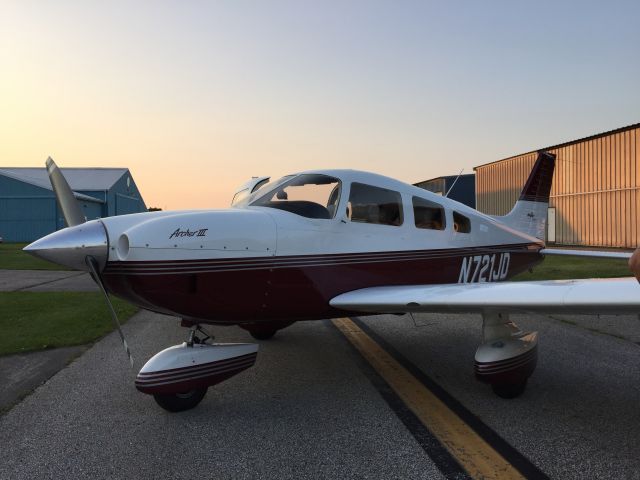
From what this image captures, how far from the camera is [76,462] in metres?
2.74

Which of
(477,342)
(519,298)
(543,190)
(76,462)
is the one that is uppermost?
(543,190)

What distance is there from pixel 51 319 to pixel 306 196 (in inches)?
209

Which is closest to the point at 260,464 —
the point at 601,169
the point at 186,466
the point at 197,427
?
the point at 186,466

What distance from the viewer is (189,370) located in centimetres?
359

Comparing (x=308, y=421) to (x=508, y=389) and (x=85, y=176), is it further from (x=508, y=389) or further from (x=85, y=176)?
(x=85, y=176)

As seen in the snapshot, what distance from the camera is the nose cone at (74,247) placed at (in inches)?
126

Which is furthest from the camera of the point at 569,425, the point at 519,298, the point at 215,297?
the point at 215,297

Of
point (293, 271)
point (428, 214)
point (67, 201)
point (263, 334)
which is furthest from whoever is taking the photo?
point (263, 334)

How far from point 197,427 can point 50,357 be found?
2.87m

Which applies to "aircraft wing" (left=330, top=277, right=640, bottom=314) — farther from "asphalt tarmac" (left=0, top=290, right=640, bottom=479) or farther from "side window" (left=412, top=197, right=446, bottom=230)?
"side window" (left=412, top=197, right=446, bottom=230)

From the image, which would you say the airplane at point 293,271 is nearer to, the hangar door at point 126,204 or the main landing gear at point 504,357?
the main landing gear at point 504,357

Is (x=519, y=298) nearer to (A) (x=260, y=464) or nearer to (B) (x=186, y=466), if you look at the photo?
(A) (x=260, y=464)

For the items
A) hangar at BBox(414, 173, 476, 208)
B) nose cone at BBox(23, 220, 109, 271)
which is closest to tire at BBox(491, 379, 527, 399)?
nose cone at BBox(23, 220, 109, 271)

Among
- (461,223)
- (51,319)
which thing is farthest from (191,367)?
(51,319)
